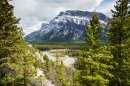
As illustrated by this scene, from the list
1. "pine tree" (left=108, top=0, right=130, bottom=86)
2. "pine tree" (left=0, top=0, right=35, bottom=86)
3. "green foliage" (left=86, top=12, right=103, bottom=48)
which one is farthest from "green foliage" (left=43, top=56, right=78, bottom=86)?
"pine tree" (left=108, top=0, right=130, bottom=86)

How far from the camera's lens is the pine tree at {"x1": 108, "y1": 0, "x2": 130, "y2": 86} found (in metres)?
19.1

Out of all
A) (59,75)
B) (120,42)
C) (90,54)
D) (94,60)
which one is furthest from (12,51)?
(120,42)

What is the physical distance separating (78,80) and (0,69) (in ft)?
29.2

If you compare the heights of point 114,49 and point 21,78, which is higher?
point 114,49

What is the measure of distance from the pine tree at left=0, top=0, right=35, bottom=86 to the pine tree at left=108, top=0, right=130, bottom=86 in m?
9.09

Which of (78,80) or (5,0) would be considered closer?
(78,80)

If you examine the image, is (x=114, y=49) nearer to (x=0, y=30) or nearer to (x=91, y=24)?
(x=91, y=24)

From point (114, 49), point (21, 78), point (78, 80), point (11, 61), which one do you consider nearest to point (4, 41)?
point (11, 61)

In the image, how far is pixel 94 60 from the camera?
17.3 meters

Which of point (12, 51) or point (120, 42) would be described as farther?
point (12, 51)

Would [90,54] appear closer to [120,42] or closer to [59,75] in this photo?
[59,75]

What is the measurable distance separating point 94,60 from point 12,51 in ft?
30.6

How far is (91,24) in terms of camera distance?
18125 mm

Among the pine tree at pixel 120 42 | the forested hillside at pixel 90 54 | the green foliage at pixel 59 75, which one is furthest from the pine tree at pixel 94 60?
the pine tree at pixel 120 42
